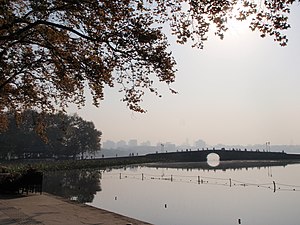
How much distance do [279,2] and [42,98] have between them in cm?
1481

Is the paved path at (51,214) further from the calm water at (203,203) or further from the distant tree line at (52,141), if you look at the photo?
the distant tree line at (52,141)

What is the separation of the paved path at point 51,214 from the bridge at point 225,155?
89.9 meters

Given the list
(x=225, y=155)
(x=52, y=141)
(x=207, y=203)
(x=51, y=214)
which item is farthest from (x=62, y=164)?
(x=225, y=155)

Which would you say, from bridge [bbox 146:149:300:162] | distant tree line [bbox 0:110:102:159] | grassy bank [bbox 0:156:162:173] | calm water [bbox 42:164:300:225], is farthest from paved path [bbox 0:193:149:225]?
bridge [bbox 146:149:300:162]

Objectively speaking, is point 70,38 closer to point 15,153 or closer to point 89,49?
point 89,49

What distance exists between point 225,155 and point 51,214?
11043 centimetres

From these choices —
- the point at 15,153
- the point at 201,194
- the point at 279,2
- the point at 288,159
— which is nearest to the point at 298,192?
the point at 201,194

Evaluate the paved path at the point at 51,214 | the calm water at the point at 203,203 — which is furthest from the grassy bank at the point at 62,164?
the paved path at the point at 51,214

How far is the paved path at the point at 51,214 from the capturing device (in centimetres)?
1019

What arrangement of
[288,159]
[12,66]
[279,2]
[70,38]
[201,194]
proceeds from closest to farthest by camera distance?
[279,2]
[70,38]
[12,66]
[201,194]
[288,159]

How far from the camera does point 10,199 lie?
15.0 meters

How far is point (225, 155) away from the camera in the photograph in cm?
11681

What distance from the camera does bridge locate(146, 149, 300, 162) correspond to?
107 metres

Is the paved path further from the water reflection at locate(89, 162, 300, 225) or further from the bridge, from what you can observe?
the bridge
